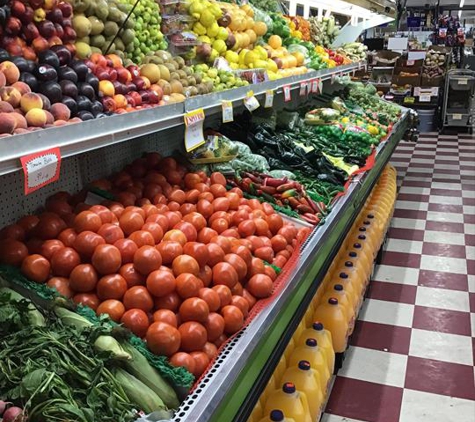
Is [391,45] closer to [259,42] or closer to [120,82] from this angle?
[259,42]

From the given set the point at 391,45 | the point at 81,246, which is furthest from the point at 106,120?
the point at 391,45

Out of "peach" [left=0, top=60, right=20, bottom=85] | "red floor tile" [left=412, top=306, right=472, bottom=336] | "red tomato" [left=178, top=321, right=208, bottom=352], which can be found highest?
"peach" [left=0, top=60, right=20, bottom=85]

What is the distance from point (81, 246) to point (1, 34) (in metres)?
0.79

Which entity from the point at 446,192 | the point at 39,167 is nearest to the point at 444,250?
the point at 446,192

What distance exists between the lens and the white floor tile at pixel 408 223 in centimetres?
533

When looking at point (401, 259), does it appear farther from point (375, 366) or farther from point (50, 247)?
point (50, 247)

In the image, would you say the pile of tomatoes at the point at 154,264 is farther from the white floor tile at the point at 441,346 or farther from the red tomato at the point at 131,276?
the white floor tile at the point at 441,346

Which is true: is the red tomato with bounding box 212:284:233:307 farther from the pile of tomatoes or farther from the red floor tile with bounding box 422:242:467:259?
the red floor tile with bounding box 422:242:467:259

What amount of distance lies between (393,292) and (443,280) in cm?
48

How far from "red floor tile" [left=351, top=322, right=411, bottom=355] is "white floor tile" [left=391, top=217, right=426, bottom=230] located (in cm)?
209

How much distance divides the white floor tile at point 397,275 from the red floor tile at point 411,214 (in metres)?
1.41

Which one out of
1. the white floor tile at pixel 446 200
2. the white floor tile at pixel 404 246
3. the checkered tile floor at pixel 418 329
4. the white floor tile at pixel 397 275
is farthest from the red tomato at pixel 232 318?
the white floor tile at pixel 446 200

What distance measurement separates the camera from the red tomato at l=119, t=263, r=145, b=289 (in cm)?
167

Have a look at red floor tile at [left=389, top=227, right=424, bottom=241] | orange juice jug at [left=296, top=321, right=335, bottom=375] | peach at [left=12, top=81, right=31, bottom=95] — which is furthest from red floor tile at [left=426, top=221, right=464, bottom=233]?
peach at [left=12, top=81, right=31, bottom=95]
